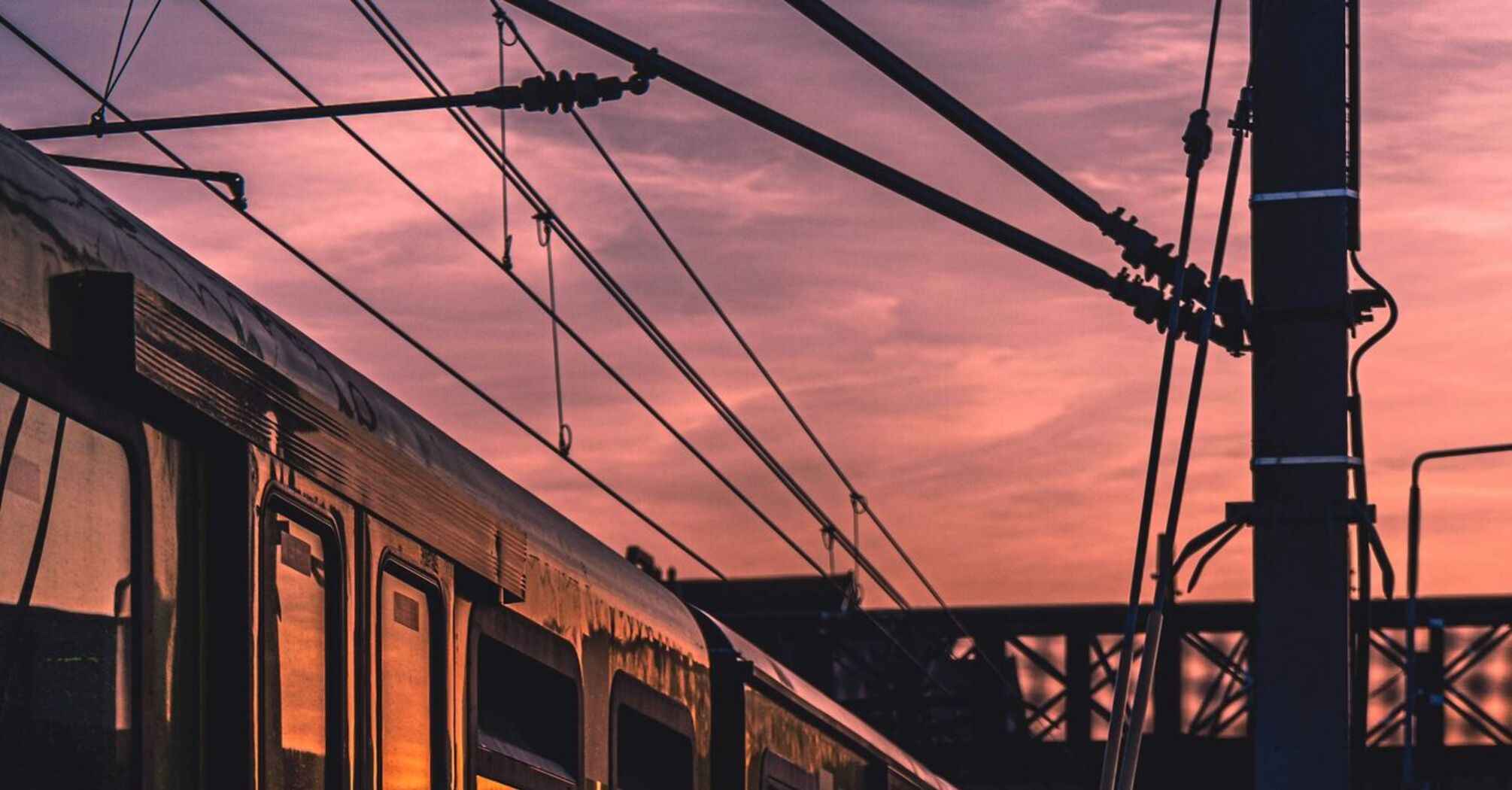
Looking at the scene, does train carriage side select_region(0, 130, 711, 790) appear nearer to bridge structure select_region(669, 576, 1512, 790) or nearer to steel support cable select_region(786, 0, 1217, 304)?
steel support cable select_region(786, 0, 1217, 304)

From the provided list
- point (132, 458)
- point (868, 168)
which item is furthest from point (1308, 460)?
point (132, 458)

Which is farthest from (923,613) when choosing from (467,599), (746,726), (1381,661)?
(467,599)

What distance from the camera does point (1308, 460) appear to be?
9.16 meters

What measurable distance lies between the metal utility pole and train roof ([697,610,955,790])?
242 centimetres

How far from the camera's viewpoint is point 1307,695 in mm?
9117

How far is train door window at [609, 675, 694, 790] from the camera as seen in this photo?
868 centimetres

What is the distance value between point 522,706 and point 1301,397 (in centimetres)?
342

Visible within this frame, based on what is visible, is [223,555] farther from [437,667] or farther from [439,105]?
[439,105]

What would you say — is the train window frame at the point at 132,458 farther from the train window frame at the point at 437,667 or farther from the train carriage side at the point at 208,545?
the train window frame at the point at 437,667

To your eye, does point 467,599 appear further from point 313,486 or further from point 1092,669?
point 1092,669

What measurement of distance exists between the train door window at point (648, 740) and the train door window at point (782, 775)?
0.98 m

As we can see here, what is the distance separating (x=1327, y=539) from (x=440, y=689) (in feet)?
13.3

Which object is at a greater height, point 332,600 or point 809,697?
point 809,697

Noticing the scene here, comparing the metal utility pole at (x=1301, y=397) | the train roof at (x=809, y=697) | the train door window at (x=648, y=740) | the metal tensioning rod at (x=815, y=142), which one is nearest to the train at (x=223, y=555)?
the train door window at (x=648, y=740)
